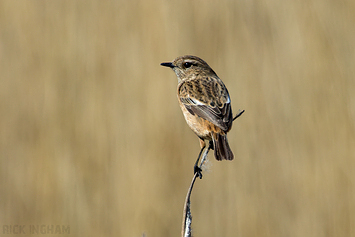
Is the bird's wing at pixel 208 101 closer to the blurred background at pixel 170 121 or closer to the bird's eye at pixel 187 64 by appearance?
the bird's eye at pixel 187 64

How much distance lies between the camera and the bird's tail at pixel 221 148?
2.54m

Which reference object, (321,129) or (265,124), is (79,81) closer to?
(265,124)

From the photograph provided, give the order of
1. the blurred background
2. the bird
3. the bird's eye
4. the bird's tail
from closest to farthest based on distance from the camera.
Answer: the bird's tail
the bird
the bird's eye
the blurred background

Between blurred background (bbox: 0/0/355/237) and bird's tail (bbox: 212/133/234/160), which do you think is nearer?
bird's tail (bbox: 212/133/234/160)

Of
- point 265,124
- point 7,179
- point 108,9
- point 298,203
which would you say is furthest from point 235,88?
point 7,179

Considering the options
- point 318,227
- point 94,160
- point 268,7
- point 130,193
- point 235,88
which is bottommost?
point 318,227

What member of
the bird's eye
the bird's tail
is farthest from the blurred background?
the bird's tail

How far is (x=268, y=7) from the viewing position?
14.4 feet

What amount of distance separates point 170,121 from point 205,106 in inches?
50.5

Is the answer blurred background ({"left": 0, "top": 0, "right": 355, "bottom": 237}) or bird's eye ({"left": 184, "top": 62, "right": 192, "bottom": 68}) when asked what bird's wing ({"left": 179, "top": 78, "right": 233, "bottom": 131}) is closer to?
bird's eye ({"left": 184, "top": 62, "right": 192, "bottom": 68})

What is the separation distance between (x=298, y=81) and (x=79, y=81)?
2.29m

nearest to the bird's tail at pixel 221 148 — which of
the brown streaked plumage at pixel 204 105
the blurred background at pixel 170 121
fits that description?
the brown streaked plumage at pixel 204 105

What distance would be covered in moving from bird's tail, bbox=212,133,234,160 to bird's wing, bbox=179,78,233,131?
81 mm

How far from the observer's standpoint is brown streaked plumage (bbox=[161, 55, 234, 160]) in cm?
274
